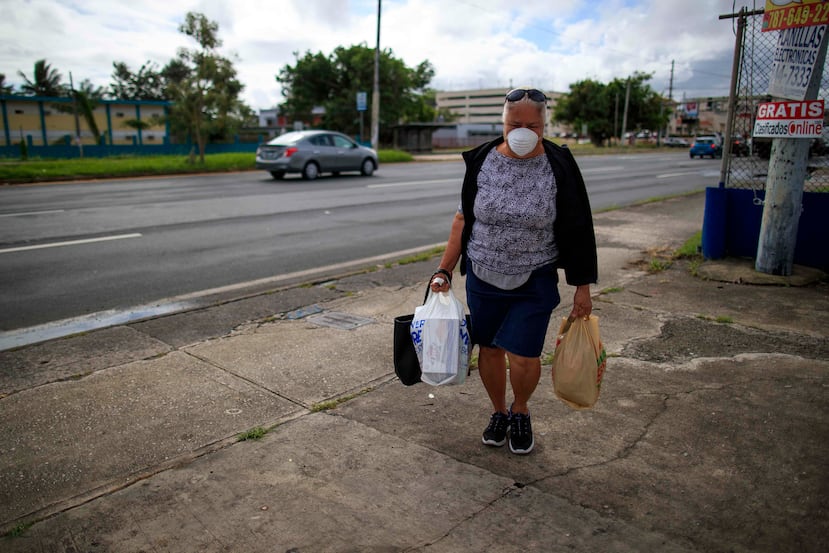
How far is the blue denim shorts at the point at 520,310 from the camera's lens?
2934 millimetres

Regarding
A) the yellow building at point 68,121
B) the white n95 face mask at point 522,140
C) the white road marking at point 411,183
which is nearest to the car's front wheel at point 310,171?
the white road marking at point 411,183

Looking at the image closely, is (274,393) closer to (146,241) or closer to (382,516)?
(382,516)

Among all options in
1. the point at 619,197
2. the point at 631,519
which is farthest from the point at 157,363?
the point at 619,197

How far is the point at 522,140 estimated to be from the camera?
9.09ft

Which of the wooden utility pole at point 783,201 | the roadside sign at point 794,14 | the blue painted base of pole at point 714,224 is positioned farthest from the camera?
the blue painted base of pole at point 714,224

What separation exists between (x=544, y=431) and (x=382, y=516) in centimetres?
113

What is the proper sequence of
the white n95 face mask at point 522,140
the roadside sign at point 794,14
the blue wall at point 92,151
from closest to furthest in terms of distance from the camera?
the white n95 face mask at point 522,140 < the roadside sign at point 794,14 < the blue wall at point 92,151

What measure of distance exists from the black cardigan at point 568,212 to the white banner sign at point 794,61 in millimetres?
3941

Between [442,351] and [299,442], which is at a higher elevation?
[442,351]

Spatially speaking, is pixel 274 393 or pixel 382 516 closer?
pixel 382 516

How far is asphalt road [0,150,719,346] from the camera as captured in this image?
6250 mm

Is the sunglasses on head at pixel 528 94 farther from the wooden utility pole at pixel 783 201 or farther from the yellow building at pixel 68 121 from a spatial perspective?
the yellow building at pixel 68 121

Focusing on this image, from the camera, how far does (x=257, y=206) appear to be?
42.2 feet

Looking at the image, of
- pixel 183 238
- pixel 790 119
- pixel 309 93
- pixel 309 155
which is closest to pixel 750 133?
pixel 790 119
